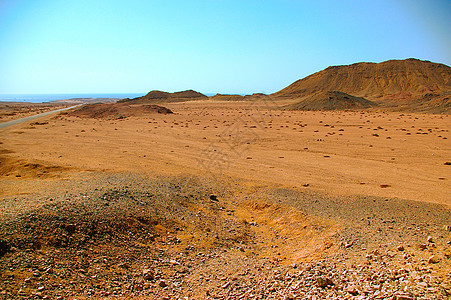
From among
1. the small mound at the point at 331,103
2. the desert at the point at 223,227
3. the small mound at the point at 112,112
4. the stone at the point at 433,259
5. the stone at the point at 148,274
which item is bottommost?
the stone at the point at 148,274

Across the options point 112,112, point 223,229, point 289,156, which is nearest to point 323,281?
point 223,229

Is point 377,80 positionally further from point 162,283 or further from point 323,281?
point 162,283

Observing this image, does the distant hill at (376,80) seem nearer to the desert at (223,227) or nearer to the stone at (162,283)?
the desert at (223,227)

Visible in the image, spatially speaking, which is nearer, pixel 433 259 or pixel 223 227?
pixel 433 259

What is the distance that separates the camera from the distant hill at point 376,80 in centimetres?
6725

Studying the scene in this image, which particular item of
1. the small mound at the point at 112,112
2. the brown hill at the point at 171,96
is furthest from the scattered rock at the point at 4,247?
the brown hill at the point at 171,96

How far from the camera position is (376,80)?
7400 cm

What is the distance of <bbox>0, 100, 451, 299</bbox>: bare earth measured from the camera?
11.6 feet

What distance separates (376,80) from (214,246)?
80290 millimetres

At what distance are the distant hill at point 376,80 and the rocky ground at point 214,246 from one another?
61.5 metres

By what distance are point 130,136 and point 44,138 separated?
4.39 m

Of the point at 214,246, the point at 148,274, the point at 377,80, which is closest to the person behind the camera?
the point at 148,274

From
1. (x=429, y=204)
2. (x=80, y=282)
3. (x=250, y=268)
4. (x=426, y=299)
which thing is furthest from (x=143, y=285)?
(x=429, y=204)

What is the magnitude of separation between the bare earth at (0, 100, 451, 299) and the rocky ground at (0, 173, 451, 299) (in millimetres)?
18
